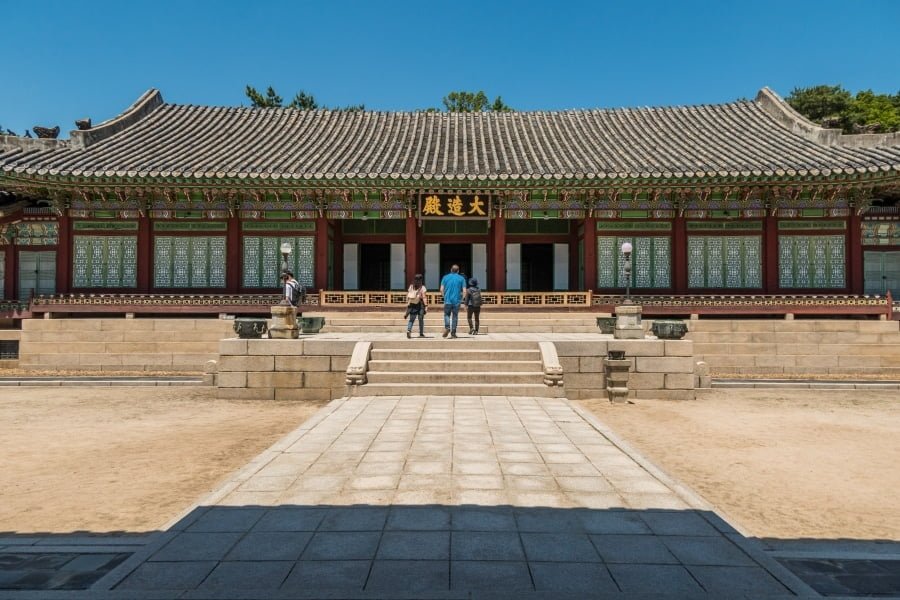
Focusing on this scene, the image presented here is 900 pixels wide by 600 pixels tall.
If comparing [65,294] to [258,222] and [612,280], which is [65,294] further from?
[612,280]

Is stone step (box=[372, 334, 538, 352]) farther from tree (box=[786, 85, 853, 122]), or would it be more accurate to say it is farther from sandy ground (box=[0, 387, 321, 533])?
tree (box=[786, 85, 853, 122])

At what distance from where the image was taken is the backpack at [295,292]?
1546cm

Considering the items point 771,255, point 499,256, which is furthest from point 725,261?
point 499,256

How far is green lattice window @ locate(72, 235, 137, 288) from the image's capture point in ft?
57.8

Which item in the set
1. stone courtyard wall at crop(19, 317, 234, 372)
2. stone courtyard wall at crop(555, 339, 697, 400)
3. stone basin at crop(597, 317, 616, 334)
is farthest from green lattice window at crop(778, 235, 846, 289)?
stone courtyard wall at crop(19, 317, 234, 372)

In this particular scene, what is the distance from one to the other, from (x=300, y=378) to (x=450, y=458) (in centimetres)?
579

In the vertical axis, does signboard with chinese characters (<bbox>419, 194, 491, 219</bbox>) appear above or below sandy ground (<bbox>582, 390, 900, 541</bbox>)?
above

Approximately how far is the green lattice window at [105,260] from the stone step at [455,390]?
39.2ft

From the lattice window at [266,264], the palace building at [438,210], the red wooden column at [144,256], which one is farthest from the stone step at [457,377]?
the red wooden column at [144,256]

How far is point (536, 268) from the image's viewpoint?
20594 millimetres

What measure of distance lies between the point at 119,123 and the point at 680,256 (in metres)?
20.5

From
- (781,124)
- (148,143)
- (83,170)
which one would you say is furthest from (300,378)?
(781,124)

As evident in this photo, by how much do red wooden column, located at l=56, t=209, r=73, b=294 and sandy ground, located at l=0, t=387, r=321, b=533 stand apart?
273 inches

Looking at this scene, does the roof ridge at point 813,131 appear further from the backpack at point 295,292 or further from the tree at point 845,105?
the tree at point 845,105
